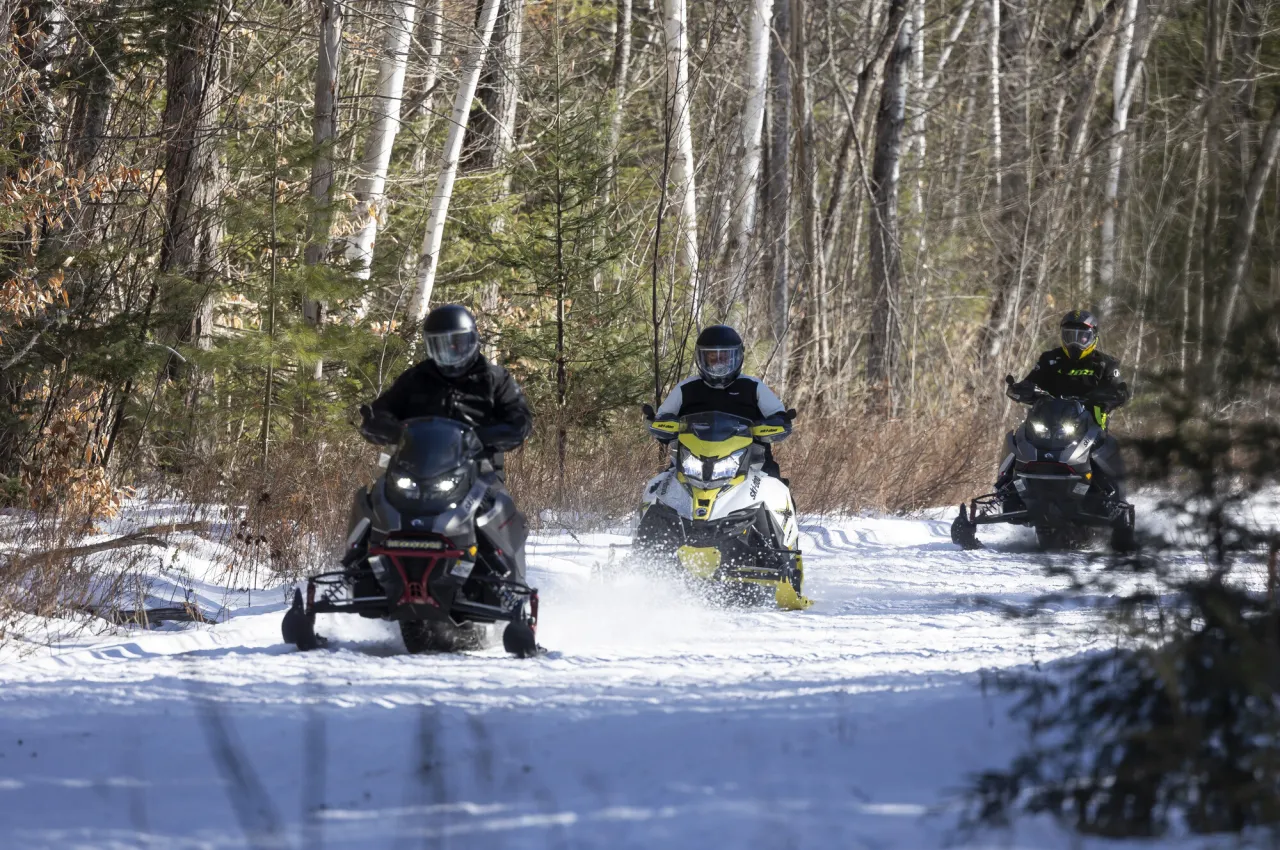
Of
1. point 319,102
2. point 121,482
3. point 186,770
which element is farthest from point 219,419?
point 186,770

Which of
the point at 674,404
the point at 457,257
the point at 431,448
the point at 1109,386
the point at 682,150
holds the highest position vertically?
the point at 682,150

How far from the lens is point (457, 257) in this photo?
862 inches

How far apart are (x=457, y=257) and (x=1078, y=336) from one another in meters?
9.39

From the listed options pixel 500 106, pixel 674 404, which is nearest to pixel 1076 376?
pixel 674 404

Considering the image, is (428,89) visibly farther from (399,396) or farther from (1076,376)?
(399,396)

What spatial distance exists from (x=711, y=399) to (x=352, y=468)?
3.96 meters

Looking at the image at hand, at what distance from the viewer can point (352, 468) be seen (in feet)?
47.1

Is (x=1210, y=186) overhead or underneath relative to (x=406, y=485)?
overhead

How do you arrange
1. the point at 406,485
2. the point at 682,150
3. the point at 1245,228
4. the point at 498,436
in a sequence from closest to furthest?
1. the point at 1245,228
2. the point at 406,485
3. the point at 498,436
4. the point at 682,150

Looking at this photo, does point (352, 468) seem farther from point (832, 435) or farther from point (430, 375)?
point (832, 435)

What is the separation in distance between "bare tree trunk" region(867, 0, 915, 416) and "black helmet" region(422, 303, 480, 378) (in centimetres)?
1575

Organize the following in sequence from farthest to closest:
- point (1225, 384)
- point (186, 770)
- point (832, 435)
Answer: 1. point (832, 435)
2. point (186, 770)
3. point (1225, 384)

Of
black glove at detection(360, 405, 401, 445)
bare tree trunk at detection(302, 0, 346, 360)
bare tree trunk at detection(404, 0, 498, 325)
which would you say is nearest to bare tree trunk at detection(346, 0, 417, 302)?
bare tree trunk at detection(404, 0, 498, 325)

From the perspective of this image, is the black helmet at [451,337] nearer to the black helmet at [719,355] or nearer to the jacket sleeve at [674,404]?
the jacket sleeve at [674,404]
